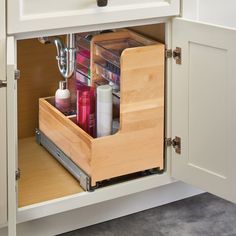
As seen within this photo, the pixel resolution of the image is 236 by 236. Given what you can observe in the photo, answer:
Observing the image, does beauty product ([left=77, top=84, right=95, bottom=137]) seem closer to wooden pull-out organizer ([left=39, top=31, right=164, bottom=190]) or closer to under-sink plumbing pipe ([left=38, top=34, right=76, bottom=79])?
wooden pull-out organizer ([left=39, top=31, right=164, bottom=190])

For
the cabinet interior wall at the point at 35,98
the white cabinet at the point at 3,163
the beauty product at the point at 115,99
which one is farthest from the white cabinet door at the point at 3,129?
the beauty product at the point at 115,99

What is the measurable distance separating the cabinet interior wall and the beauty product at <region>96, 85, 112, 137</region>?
19cm

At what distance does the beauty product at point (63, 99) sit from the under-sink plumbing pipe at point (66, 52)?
51mm

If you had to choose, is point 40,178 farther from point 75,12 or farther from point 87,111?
point 75,12

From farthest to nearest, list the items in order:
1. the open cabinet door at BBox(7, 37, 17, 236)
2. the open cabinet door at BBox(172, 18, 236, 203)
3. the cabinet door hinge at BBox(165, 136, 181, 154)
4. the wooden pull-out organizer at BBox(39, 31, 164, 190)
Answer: the cabinet door hinge at BBox(165, 136, 181, 154) < the wooden pull-out organizer at BBox(39, 31, 164, 190) < the open cabinet door at BBox(172, 18, 236, 203) < the open cabinet door at BBox(7, 37, 17, 236)

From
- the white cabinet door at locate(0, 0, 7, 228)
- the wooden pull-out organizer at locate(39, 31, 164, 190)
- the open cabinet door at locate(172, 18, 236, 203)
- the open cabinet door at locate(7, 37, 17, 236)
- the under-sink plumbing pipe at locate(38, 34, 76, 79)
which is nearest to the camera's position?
the open cabinet door at locate(7, 37, 17, 236)

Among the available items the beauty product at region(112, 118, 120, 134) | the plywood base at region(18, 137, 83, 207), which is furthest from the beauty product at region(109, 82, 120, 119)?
the plywood base at region(18, 137, 83, 207)

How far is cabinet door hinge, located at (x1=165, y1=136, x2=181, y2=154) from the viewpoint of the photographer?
1.91 meters

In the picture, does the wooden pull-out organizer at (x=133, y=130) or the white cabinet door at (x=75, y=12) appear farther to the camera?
the wooden pull-out organizer at (x=133, y=130)

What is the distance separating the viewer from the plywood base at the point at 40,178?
1.81 metres

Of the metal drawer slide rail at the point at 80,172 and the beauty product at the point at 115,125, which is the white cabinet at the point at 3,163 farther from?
the beauty product at the point at 115,125

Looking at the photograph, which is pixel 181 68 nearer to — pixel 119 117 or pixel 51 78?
pixel 119 117

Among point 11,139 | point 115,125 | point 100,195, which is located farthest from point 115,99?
point 11,139

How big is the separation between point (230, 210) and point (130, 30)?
0.70 metres
